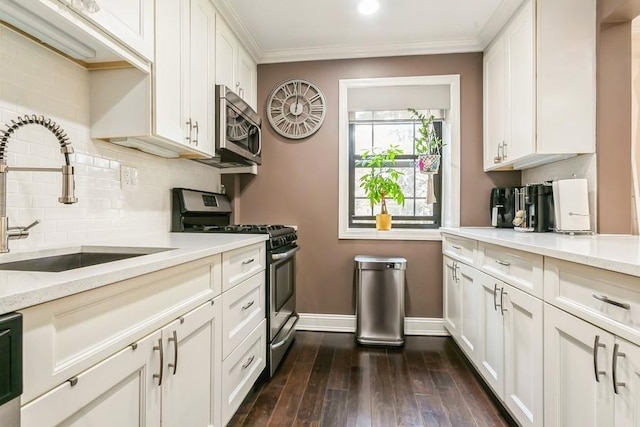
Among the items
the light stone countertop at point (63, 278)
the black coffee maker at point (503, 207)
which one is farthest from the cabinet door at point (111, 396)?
the black coffee maker at point (503, 207)

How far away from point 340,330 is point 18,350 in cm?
262

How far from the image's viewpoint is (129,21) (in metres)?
1.37

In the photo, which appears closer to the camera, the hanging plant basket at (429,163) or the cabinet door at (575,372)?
the cabinet door at (575,372)

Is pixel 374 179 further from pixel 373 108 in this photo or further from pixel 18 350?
pixel 18 350

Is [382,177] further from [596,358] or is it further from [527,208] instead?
[596,358]

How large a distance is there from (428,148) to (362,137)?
0.65 metres

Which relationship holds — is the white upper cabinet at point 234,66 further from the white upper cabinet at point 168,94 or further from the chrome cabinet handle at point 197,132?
the chrome cabinet handle at point 197,132

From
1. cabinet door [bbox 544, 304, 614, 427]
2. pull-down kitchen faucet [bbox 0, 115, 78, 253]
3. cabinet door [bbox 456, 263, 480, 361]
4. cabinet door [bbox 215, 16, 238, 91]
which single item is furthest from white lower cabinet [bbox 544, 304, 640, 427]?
cabinet door [bbox 215, 16, 238, 91]

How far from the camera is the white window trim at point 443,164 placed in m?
2.86

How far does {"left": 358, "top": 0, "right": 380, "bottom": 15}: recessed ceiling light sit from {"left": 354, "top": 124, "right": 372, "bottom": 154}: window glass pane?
1049 millimetres

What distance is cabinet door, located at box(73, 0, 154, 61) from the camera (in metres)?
1.23

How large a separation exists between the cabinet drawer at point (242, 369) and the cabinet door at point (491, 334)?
4.33 feet

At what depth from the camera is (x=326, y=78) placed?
2.98m

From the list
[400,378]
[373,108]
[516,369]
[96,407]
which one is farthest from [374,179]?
[96,407]
